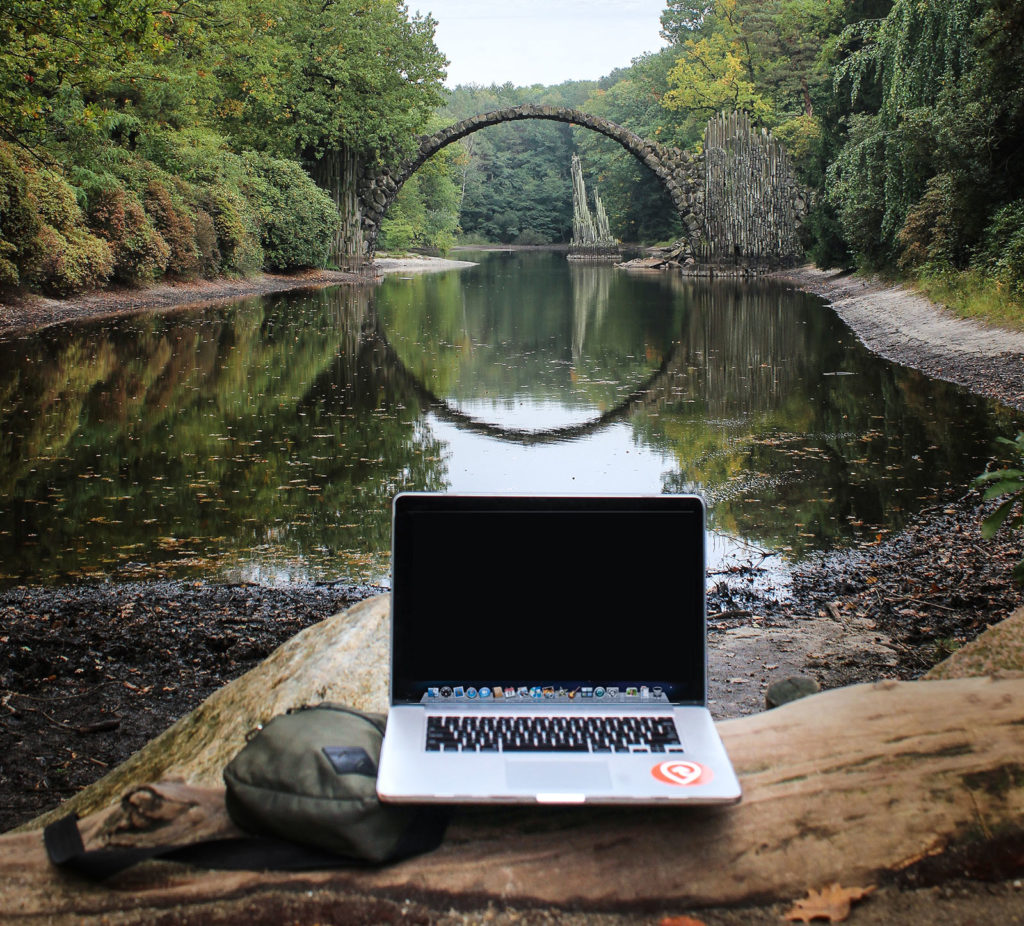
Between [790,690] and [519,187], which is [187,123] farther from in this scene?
[519,187]

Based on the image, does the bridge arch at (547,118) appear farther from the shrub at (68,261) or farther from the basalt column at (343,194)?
the shrub at (68,261)

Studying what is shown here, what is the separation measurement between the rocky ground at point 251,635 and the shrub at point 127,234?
2118 cm

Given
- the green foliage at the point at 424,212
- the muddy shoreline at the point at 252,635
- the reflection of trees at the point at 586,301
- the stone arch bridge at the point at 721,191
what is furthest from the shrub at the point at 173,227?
the muddy shoreline at the point at 252,635

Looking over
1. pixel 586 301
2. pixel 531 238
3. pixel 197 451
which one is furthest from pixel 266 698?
pixel 531 238

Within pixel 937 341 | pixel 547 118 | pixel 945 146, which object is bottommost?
pixel 937 341

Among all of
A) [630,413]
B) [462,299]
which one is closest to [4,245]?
[630,413]

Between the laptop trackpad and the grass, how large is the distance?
15.1 m

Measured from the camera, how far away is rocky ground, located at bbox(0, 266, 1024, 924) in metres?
4.33

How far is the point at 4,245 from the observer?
19328 mm

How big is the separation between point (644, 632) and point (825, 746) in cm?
44

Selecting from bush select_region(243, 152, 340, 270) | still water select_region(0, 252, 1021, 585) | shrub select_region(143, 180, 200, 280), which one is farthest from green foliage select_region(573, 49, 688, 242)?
still water select_region(0, 252, 1021, 585)

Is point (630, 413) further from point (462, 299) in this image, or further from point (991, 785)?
point (462, 299)

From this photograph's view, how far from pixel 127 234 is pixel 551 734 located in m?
25.8

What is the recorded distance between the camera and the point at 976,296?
17938 mm
